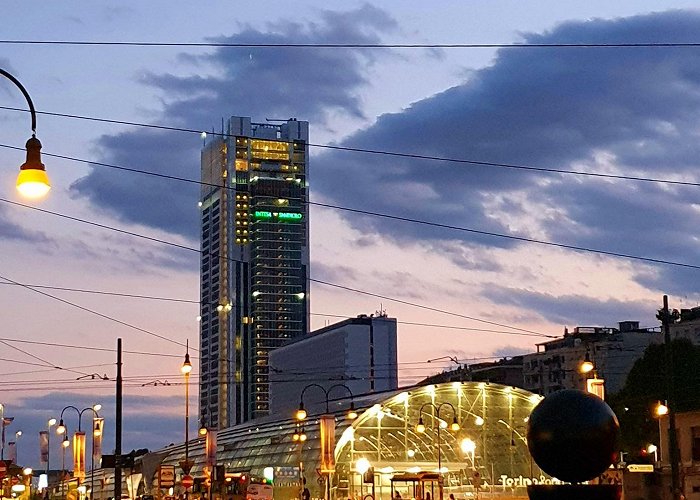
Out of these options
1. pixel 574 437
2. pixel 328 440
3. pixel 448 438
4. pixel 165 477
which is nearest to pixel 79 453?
pixel 328 440

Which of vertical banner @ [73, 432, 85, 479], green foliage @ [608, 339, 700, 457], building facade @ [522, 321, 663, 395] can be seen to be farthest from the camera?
building facade @ [522, 321, 663, 395]

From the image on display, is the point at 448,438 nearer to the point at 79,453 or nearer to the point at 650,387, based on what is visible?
the point at 650,387

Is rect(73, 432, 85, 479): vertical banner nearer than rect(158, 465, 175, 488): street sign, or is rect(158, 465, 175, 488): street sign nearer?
rect(158, 465, 175, 488): street sign

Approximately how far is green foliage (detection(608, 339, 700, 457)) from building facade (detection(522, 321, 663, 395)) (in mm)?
47404

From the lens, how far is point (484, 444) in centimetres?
8662

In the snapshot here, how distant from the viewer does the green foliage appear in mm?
99312

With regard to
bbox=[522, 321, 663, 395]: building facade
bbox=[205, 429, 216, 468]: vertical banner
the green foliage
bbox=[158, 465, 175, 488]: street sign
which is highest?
bbox=[522, 321, 663, 395]: building facade

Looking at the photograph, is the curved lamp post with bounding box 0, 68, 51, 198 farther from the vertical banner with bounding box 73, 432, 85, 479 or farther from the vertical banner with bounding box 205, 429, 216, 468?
the vertical banner with bounding box 73, 432, 85, 479

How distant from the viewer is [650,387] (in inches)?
3967

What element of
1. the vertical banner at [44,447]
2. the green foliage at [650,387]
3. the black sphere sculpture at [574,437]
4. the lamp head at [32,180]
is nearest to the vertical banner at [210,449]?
the vertical banner at [44,447]

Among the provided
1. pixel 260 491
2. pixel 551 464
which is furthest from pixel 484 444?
pixel 551 464

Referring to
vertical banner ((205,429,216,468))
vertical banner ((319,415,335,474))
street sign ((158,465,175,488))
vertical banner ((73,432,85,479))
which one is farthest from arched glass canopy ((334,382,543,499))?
street sign ((158,465,175,488))

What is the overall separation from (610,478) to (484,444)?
35713 millimetres

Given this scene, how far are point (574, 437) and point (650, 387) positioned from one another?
82412mm
